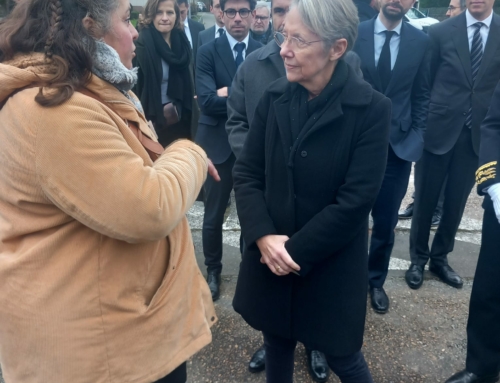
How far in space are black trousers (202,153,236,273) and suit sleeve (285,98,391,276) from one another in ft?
5.12

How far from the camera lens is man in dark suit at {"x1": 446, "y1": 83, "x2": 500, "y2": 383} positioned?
218 cm

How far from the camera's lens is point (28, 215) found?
1256 mm

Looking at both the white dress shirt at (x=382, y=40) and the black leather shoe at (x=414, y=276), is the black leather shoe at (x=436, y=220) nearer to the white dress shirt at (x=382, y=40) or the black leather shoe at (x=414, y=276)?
the black leather shoe at (x=414, y=276)

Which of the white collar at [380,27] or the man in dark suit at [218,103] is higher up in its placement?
the white collar at [380,27]

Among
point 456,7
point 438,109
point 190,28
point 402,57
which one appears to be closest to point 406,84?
point 402,57

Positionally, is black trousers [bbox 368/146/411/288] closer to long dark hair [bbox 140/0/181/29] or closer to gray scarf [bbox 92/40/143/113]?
gray scarf [bbox 92/40/143/113]

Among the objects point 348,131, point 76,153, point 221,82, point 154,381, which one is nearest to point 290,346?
point 154,381

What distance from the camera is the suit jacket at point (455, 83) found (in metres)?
3.26

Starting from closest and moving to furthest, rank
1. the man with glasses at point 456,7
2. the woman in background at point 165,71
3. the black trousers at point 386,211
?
1. the black trousers at point 386,211
2. the woman in background at point 165,71
3. the man with glasses at point 456,7

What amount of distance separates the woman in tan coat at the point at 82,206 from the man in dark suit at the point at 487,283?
4.92 ft

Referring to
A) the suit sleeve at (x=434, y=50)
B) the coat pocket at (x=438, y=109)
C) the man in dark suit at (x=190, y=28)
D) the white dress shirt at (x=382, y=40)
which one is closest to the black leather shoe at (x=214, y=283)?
the white dress shirt at (x=382, y=40)

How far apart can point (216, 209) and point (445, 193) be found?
1.77 meters

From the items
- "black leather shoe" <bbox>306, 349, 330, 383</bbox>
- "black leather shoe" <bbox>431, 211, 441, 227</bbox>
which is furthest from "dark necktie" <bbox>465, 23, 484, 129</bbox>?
"black leather shoe" <bbox>306, 349, 330, 383</bbox>

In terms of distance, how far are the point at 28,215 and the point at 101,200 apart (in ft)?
0.85
